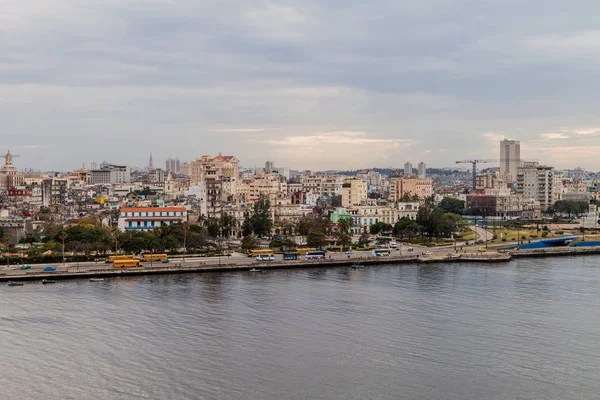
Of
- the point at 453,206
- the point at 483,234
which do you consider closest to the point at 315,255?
the point at 483,234

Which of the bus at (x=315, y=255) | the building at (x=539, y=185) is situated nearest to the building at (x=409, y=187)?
the building at (x=539, y=185)

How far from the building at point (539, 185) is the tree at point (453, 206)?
6570 millimetres

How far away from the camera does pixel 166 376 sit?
15.2 metres

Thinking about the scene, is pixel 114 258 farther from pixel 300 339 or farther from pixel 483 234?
pixel 483 234

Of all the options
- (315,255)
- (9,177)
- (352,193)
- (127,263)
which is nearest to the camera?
(127,263)

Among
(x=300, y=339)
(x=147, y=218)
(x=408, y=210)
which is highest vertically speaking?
(x=408, y=210)

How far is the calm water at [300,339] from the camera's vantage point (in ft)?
47.8

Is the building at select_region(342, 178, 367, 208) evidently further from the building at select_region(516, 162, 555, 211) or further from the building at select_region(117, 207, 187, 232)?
the building at select_region(117, 207, 187, 232)

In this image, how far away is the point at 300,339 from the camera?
17922 mm

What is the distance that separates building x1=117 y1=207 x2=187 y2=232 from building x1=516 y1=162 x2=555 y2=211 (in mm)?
38673

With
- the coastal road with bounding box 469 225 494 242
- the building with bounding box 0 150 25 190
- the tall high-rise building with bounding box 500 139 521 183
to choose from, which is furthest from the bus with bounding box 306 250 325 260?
the tall high-rise building with bounding box 500 139 521 183

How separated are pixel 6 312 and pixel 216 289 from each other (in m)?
6.82

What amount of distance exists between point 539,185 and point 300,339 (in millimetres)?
54446

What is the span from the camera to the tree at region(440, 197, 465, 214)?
64.7m
